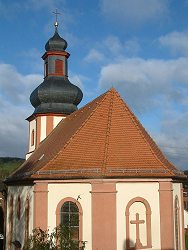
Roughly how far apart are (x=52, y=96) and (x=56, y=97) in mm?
279

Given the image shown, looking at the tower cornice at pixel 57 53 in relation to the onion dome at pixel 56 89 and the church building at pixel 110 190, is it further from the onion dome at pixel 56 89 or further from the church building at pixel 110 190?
the church building at pixel 110 190

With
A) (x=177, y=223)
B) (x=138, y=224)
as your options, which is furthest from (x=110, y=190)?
(x=177, y=223)

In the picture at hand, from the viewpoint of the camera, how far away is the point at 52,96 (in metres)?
27.4

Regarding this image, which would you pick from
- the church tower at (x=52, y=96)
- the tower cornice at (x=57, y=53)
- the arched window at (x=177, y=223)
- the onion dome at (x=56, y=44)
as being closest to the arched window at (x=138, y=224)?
the arched window at (x=177, y=223)

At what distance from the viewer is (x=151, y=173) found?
16.4m

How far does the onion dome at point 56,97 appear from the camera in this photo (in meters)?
27.4

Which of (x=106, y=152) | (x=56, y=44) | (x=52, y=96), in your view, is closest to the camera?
(x=106, y=152)

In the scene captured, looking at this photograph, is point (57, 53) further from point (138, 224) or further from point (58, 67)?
point (138, 224)

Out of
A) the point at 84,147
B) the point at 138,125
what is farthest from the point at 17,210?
the point at 138,125

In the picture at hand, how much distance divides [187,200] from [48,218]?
48102mm

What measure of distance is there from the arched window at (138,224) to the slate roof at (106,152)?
1.27 metres

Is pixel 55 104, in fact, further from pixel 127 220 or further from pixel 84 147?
pixel 127 220

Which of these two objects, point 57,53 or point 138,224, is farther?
point 57,53

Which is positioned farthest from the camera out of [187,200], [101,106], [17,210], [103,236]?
[187,200]
